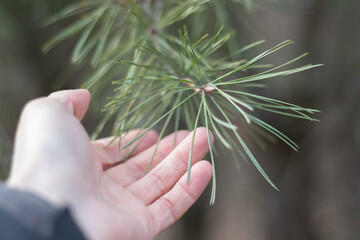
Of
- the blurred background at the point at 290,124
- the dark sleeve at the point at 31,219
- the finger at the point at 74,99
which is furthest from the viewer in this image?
the blurred background at the point at 290,124

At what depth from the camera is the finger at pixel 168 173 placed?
16.0 inches

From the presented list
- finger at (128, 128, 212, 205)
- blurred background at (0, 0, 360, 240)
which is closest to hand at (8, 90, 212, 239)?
finger at (128, 128, 212, 205)

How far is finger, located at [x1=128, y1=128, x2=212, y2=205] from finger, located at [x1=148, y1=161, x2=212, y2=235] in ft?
0.06

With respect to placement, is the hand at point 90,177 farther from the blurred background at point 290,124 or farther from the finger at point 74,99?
the blurred background at point 290,124

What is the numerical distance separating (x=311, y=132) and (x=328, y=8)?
31 cm

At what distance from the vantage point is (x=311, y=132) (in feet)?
2.94

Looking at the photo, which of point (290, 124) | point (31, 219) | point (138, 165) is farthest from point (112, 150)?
point (290, 124)

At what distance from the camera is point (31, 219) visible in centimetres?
25

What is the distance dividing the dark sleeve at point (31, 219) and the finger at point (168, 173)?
144mm

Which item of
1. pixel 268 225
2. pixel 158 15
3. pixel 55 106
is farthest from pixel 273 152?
pixel 55 106

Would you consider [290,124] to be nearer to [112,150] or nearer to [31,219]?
[112,150]

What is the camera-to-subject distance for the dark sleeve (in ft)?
0.81

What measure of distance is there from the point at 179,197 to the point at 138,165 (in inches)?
3.8

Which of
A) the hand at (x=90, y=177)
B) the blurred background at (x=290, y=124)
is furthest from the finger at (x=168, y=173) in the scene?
the blurred background at (x=290, y=124)
